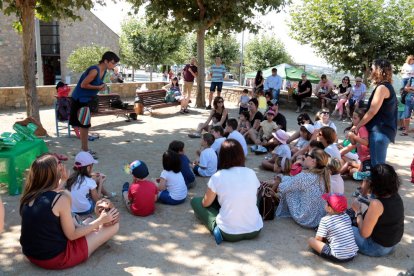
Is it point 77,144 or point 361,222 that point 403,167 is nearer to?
point 361,222

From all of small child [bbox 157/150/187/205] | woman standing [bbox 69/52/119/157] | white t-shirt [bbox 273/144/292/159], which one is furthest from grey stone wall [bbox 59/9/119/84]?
small child [bbox 157/150/187/205]

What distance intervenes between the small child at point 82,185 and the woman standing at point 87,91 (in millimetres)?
2325

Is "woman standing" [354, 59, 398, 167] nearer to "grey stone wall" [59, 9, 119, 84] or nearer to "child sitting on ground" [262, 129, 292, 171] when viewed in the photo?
"child sitting on ground" [262, 129, 292, 171]

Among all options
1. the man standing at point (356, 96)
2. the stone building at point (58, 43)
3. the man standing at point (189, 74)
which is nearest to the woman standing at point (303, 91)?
the man standing at point (356, 96)

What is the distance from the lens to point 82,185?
13.7 ft

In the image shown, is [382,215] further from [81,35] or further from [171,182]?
[81,35]

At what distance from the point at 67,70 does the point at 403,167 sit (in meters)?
24.7

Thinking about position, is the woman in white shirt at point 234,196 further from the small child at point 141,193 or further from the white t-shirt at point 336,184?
the white t-shirt at point 336,184

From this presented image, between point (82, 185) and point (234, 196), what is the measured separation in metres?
1.73

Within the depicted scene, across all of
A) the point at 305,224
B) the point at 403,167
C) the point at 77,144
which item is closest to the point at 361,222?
the point at 305,224

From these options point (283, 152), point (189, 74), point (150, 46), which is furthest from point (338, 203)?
point (150, 46)

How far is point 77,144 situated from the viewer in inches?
302

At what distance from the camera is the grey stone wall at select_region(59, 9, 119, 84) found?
87.8 feet

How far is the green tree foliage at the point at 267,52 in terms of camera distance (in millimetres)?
35719
